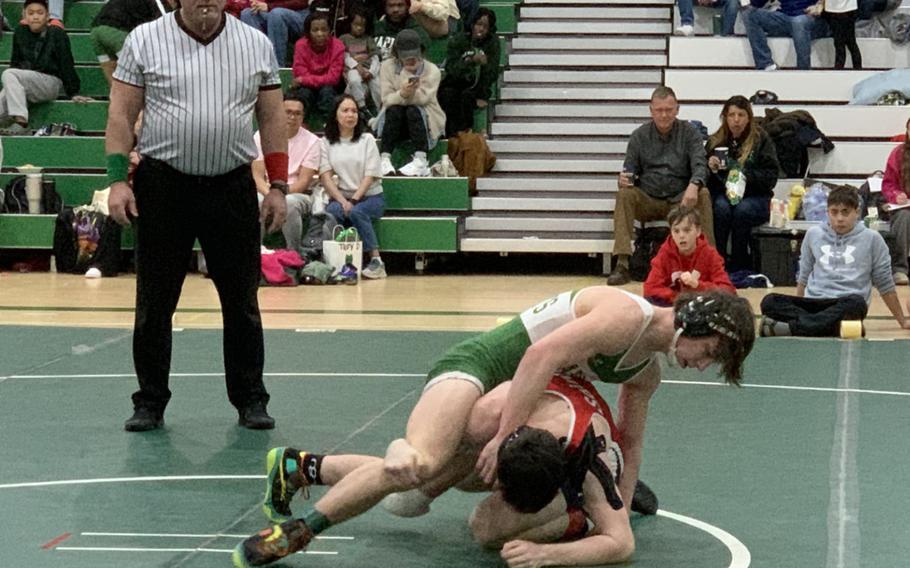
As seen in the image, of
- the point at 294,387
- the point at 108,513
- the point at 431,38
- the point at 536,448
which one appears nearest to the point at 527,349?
the point at 536,448

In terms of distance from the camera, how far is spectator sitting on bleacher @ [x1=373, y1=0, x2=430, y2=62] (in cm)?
1345

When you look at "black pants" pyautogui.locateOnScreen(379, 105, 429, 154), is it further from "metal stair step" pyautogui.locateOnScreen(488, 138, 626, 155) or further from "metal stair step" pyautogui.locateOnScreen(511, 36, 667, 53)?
"metal stair step" pyautogui.locateOnScreen(511, 36, 667, 53)

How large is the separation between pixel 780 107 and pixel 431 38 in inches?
120

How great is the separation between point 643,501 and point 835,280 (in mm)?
4792

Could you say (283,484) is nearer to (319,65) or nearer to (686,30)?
(319,65)

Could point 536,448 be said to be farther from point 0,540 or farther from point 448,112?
point 448,112

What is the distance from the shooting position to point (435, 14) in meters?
13.6

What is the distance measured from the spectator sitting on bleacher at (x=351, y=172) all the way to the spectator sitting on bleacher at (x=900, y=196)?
150 inches

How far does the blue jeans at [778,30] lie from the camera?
13516 mm

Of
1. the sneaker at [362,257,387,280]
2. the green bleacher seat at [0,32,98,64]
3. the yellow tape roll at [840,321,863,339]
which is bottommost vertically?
the sneaker at [362,257,387,280]

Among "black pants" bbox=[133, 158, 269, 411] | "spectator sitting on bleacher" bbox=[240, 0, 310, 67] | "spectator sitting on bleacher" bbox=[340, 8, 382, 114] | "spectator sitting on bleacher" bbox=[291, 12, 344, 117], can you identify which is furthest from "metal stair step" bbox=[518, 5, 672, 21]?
"black pants" bbox=[133, 158, 269, 411]

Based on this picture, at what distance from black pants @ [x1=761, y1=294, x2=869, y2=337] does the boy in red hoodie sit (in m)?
0.29

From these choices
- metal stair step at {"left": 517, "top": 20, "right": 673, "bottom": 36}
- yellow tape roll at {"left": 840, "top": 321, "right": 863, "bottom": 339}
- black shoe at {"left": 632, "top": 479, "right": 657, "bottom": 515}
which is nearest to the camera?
black shoe at {"left": 632, "top": 479, "right": 657, "bottom": 515}

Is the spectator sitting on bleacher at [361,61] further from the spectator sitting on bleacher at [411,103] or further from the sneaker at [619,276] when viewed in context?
the sneaker at [619,276]
